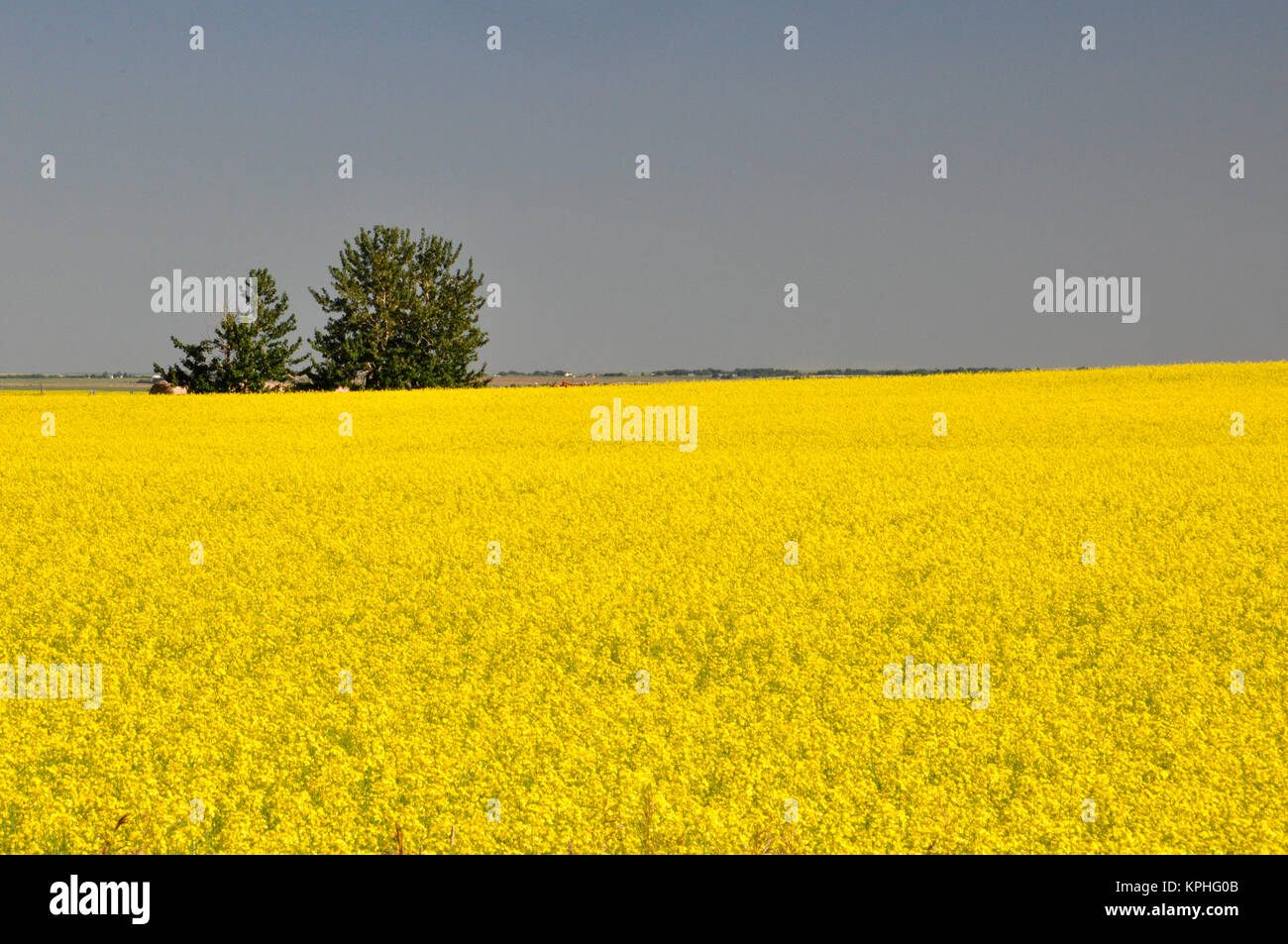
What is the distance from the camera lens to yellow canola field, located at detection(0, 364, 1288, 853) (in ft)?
20.0

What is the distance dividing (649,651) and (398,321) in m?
75.8

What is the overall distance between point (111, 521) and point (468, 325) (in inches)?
2768

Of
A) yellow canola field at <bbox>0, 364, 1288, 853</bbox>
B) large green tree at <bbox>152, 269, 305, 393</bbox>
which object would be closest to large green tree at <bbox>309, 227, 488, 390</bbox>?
large green tree at <bbox>152, 269, 305, 393</bbox>

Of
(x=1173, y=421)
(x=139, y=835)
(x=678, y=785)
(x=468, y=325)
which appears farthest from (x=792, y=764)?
(x=468, y=325)

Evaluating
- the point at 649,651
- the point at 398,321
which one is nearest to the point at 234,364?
the point at 398,321

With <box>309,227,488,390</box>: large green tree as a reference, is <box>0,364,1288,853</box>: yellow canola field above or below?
below

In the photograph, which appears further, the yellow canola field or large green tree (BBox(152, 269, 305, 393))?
large green tree (BBox(152, 269, 305, 393))

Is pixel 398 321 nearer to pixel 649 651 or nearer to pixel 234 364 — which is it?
pixel 234 364

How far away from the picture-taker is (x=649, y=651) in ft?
31.1

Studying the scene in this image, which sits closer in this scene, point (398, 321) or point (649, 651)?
point (649, 651)

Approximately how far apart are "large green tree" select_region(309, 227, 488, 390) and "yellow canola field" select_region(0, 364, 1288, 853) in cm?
5405

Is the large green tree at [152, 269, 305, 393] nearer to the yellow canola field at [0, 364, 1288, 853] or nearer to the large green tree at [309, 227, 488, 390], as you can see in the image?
the large green tree at [309, 227, 488, 390]
